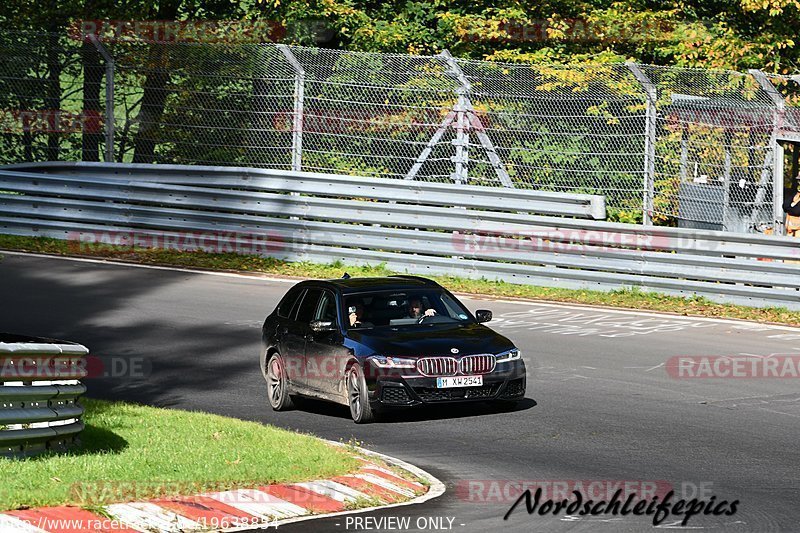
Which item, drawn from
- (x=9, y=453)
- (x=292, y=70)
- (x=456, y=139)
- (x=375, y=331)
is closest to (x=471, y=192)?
(x=456, y=139)

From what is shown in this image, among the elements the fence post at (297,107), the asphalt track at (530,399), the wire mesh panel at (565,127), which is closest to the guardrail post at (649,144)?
the wire mesh panel at (565,127)

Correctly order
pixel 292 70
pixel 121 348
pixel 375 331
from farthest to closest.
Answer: pixel 292 70 < pixel 121 348 < pixel 375 331

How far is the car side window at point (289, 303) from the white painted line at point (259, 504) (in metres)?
5.79

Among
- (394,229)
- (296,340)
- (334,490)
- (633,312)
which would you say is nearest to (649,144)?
(633,312)

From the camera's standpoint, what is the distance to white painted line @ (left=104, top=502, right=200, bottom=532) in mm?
8531

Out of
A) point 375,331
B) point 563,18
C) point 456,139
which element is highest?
point 563,18

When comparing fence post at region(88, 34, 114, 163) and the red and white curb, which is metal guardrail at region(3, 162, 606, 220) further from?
the red and white curb

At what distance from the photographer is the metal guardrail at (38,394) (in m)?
9.39

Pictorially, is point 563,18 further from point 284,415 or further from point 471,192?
point 284,415

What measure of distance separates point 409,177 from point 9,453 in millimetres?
14946

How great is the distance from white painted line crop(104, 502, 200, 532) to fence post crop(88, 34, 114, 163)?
19.0 metres

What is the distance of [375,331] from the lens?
13969 mm

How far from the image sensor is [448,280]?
74.9 feet

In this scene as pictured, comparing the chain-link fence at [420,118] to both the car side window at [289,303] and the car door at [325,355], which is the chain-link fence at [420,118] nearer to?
the car side window at [289,303]
